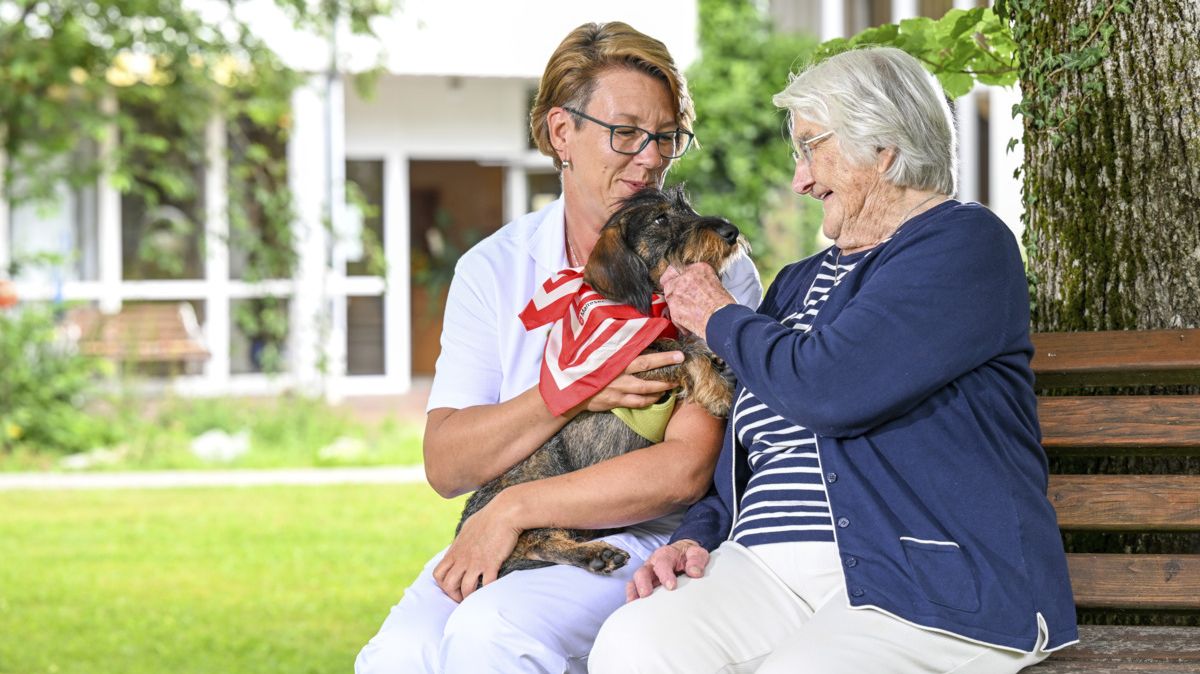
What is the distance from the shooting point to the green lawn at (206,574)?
20.1 ft

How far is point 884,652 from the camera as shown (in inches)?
106

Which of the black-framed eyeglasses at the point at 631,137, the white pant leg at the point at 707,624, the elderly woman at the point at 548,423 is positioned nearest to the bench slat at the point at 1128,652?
the white pant leg at the point at 707,624

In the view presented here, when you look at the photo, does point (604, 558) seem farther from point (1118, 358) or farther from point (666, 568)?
point (1118, 358)

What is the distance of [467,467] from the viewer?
3.42 meters

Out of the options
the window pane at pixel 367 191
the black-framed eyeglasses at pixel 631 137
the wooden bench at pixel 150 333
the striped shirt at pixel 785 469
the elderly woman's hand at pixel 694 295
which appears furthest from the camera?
the window pane at pixel 367 191

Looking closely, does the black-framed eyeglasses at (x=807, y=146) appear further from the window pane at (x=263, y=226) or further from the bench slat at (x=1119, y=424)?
the window pane at (x=263, y=226)

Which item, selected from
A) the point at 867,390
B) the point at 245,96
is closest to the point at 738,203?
the point at 245,96

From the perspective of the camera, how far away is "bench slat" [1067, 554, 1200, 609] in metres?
3.22

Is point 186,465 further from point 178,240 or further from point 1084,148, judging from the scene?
point 1084,148

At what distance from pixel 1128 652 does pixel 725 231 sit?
4.24 feet

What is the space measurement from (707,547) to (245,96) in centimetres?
1088

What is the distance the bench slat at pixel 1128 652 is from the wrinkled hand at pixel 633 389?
102cm

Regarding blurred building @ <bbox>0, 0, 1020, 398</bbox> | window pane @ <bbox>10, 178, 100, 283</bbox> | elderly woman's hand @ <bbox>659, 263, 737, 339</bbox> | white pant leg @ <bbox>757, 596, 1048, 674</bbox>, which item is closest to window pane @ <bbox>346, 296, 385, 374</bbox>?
blurred building @ <bbox>0, 0, 1020, 398</bbox>

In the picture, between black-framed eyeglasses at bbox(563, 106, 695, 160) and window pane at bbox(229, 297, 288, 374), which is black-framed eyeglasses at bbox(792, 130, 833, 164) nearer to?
black-framed eyeglasses at bbox(563, 106, 695, 160)
